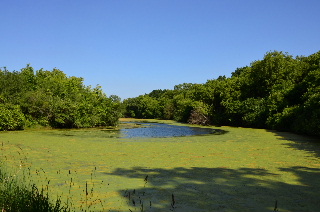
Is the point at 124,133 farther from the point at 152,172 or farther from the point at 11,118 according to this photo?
the point at 152,172

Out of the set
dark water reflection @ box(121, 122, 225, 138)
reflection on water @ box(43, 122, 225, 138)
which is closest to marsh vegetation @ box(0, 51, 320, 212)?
reflection on water @ box(43, 122, 225, 138)

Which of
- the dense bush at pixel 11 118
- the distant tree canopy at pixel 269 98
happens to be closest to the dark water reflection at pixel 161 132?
the distant tree canopy at pixel 269 98

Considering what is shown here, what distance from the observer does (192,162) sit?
7.62 meters

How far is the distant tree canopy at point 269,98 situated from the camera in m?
17.2

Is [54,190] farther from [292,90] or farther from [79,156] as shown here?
[292,90]

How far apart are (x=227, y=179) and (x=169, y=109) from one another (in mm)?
46732

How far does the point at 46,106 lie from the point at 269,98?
62.6 ft

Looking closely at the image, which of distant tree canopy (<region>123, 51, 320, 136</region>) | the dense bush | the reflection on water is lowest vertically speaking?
the reflection on water

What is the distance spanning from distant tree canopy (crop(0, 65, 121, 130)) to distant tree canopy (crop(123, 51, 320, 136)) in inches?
478

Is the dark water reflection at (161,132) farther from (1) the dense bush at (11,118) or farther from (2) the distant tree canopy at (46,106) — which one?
(1) the dense bush at (11,118)

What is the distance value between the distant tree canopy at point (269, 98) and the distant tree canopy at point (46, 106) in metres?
12.1

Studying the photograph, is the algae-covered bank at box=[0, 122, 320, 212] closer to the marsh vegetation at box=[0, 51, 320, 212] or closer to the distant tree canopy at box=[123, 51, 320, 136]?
the marsh vegetation at box=[0, 51, 320, 212]

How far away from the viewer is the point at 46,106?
70.3ft

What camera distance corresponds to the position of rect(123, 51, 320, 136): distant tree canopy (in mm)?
17183
